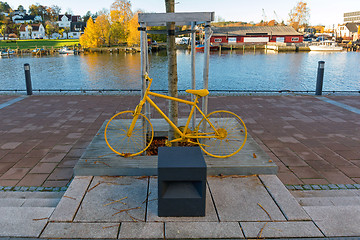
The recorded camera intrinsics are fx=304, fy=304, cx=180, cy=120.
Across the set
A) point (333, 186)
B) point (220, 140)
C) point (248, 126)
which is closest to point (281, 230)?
point (333, 186)

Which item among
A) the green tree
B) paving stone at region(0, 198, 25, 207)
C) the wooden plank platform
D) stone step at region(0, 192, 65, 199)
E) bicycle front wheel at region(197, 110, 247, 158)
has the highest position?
the green tree

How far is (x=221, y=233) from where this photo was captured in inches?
121

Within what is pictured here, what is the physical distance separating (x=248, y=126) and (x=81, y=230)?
510 centimetres

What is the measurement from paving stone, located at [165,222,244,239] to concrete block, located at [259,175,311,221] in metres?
0.65

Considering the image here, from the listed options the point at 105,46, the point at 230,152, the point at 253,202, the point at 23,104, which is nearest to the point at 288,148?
the point at 230,152

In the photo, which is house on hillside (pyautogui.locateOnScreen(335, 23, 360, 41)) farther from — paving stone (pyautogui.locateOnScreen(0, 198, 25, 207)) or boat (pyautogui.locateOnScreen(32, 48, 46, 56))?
paving stone (pyautogui.locateOnScreen(0, 198, 25, 207))

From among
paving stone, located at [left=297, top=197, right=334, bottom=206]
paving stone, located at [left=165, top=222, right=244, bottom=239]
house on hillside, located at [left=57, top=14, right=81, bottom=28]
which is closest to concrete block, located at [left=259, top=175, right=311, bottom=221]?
paving stone, located at [left=297, top=197, right=334, bottom=206]

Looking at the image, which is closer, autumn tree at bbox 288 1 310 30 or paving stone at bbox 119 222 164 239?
paving stone at bbox 119 222 164 239

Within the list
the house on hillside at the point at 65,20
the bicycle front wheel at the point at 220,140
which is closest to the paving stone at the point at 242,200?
the bicycle front wheel at the point at 220,140

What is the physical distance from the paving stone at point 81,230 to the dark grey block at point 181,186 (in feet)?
1.80

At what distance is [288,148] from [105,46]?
6817 centimetres

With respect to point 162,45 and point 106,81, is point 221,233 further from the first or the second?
point 162,45

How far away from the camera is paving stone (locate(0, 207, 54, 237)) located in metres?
3.08

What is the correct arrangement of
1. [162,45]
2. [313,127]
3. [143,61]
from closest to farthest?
[143,61] < [313,127] < [162,45]
